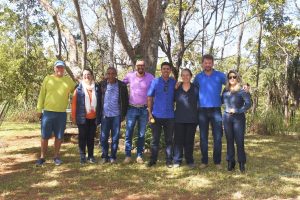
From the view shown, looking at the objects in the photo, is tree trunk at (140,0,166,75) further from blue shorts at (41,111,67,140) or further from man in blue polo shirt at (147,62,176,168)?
blue shorts at (41,111,67,140)

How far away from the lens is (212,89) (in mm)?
6156

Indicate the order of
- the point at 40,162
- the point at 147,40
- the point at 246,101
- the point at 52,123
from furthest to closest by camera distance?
the point at 147,40
the point at 40,162
the point at 52,123
the point at 246,101

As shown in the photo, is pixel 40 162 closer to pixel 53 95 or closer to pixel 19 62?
pixel 53 95

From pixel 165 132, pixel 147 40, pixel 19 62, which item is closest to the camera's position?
pixel 165 132

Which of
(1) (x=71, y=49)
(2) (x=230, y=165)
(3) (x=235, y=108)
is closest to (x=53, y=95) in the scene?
(1) (x=71, y=49)

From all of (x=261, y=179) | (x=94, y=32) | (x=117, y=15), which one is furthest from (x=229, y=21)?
(x=261, y=179)

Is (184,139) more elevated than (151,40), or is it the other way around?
(151,40)

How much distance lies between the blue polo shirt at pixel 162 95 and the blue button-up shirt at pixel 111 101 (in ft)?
1.99

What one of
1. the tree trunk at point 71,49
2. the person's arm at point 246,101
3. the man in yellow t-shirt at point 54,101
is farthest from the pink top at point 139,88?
the tree trunk at point 71,49

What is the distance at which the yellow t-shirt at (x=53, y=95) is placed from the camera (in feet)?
21.5

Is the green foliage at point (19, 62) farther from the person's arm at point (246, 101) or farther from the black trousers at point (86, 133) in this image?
the person's arm at point (246, 101)

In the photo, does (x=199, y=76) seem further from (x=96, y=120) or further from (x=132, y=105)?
(x=96, y=120)

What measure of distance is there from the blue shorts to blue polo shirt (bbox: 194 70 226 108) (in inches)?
91.6

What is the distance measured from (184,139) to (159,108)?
2.10ft
